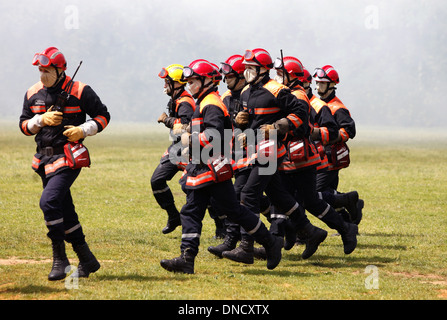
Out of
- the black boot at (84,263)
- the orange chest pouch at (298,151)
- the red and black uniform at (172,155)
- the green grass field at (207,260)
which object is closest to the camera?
the green grass field at (207,260)

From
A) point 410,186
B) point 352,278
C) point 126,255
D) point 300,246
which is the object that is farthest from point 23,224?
point 410,186

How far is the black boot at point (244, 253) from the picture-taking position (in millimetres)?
9141

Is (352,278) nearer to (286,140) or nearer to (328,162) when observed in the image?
(286,140)

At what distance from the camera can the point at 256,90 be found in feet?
29.6

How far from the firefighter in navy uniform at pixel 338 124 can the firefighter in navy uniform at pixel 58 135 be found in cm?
433

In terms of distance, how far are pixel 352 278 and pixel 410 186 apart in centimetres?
1402

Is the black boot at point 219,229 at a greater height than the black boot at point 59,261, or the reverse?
the black boot at point 59,261

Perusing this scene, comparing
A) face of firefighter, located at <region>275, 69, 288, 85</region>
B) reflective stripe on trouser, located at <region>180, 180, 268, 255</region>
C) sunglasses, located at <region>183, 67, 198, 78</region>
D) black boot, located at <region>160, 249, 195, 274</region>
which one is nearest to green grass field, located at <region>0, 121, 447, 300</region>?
black boot, located at <region>160, 249, 195, 274</region>

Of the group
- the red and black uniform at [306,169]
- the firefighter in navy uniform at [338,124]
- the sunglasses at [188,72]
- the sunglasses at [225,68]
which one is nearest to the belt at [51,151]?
the sunglasses at [188,72]

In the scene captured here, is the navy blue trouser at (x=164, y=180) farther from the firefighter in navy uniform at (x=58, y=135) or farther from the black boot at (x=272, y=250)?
the firefighter in navy uniform at (x=58, y=135)

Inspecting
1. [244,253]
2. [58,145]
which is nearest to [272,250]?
[244,253]

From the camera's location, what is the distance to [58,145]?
799cm

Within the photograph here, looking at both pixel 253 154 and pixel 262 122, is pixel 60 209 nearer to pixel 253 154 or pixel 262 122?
pixel 253 154

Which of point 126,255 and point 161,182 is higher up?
point 161,182
